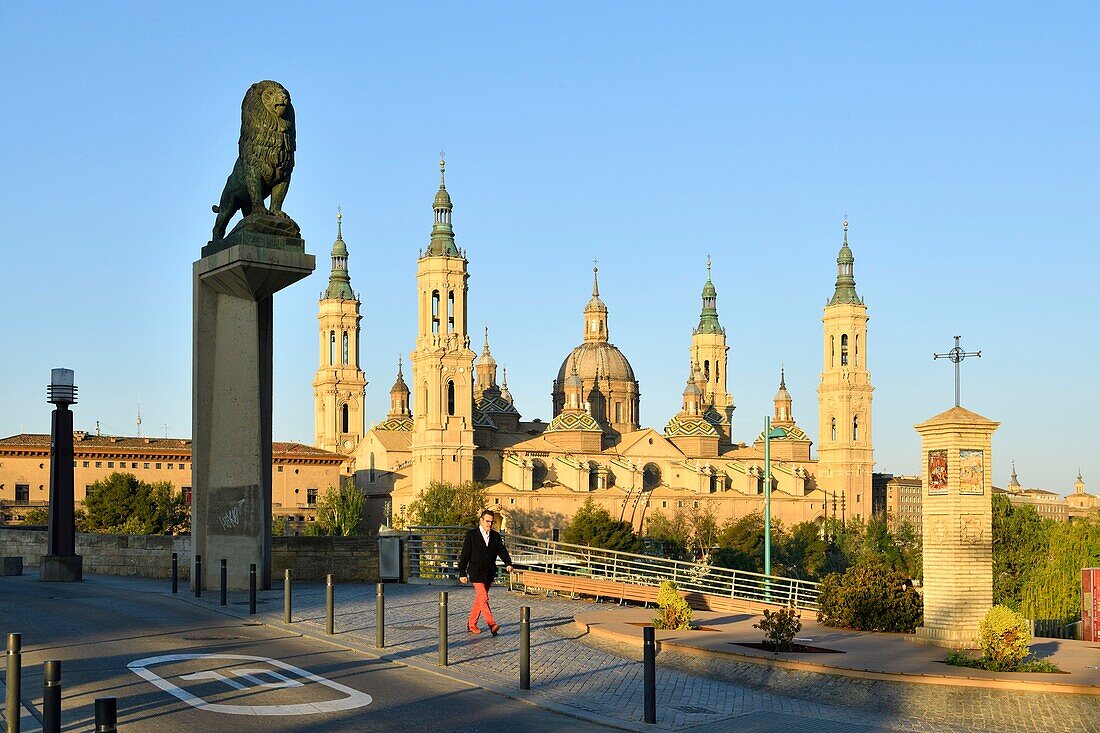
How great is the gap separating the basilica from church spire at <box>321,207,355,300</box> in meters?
0.19

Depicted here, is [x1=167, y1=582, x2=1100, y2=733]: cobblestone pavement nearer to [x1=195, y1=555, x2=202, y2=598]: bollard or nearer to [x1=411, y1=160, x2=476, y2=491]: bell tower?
[x1=195, y1=555, x2=202, y2=598]: bollard

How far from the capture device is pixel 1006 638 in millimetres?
15867

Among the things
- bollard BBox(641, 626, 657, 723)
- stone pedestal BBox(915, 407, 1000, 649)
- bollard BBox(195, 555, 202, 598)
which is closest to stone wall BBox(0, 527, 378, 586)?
bollard BBox(195, 555, 202, 598)

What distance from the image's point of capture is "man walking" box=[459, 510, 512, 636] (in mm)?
18906

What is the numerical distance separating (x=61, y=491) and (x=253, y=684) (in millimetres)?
16465

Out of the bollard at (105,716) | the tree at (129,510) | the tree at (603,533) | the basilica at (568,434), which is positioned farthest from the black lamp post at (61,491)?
the basilica at (568,434)

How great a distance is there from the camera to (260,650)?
16.9 m

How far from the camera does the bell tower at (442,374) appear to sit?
144 m

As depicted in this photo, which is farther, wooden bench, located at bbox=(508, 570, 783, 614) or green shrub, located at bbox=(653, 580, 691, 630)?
wooden bench, located at bbox=(508, 570, 783, 614)

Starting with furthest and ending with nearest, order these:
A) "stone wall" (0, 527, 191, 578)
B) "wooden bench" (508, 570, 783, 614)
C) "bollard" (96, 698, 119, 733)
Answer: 1. "stone wall" (0, 527, 191, 578)
2. "wooden bench" (508, 570, 783, 614)
3. "bollard" (96, 698, 119, 733)

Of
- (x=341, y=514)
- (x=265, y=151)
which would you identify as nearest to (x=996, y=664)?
(x=265, y=151)

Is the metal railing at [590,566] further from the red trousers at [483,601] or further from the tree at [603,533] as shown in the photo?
the tree at [603,533]

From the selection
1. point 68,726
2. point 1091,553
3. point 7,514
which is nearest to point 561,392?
point 7,514

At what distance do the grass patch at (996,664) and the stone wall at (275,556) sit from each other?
15.3m
